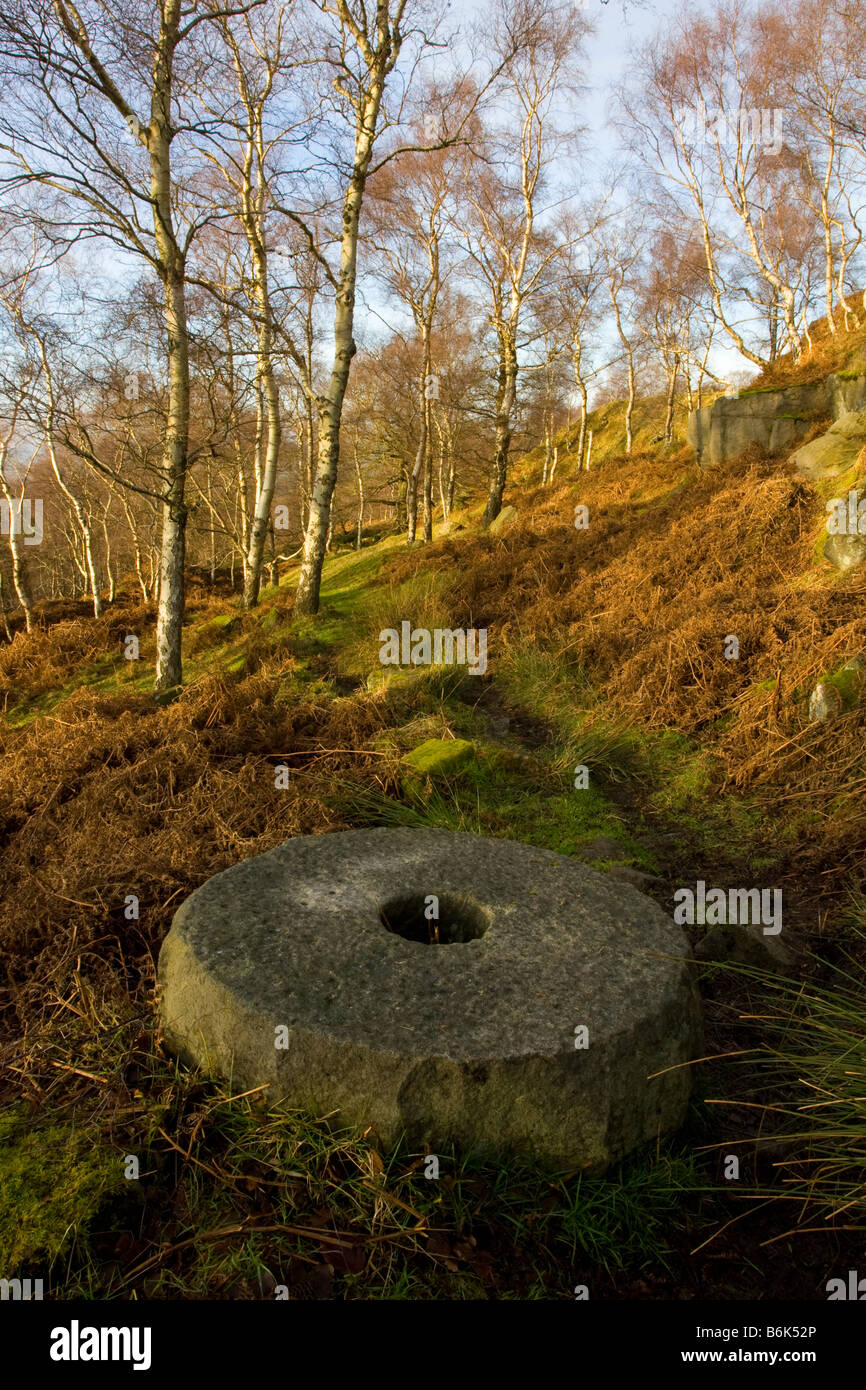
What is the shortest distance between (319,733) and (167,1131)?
161 inches

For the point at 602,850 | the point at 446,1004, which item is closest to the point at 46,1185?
the point at 446,1004

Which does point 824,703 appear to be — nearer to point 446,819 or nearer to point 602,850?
point 602,850

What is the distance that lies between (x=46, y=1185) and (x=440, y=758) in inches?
147

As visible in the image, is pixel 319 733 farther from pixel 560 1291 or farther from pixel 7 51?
pixel 7 51

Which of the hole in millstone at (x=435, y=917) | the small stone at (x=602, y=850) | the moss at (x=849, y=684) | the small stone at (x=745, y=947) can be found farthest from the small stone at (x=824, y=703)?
the hole in millstone at (x=435, y=917)

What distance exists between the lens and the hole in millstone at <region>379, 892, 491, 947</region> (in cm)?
344

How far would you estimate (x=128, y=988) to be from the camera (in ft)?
A: 11.3

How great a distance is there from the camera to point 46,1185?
2367 millimetres

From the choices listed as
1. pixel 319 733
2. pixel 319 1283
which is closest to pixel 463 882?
pixel 319 1283

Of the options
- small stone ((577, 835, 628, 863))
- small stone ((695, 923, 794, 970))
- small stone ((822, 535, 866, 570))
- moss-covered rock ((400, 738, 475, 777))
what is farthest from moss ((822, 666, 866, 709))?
moss-covered rock ((400, 738, 475, 777))

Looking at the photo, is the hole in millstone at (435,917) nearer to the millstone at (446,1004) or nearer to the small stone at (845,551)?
the millstone at (446,1004)

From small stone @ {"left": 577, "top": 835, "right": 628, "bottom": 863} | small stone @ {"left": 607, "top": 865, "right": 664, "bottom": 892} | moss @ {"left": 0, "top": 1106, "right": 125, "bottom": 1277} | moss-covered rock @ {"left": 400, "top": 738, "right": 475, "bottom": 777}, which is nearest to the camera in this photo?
moss @ {"left": 0, "top": 1106, "right": 125, "bottom": 1277}

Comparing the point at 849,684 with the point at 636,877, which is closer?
the point at 636,877

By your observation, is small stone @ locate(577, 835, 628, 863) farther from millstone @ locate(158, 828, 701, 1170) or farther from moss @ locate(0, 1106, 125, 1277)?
moss @ locate(0, 1106, 125, 1277)
